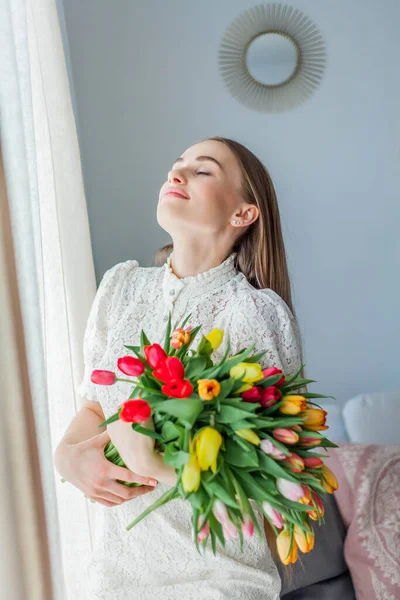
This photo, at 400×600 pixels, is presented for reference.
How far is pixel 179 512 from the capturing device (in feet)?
3.75

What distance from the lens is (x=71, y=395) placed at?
5.26 feet

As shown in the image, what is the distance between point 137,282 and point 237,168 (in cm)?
33

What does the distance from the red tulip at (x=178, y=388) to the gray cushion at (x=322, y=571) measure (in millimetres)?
1107

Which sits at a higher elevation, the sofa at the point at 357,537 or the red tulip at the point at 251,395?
the red tulip at the point at 251,395

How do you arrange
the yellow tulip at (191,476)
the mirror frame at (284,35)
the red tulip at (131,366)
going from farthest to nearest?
the mirror frame at (284,35)
the red tulip at (131,366)
the yellow tulip at (191,476)

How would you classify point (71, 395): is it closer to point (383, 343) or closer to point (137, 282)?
point (137, 282)

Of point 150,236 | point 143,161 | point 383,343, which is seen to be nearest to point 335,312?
point 383,343

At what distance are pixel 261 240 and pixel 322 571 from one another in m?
1.06

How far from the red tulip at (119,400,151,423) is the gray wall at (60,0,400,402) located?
5.04ft

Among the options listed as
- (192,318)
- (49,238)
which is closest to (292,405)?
(192,318)

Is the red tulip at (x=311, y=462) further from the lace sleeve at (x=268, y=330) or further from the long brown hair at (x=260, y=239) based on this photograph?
the long brown hair at (x=260, y=239)

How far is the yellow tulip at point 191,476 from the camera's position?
2.71 ft

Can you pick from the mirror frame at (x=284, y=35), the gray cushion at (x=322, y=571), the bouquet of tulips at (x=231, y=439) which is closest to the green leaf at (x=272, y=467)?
the bouquet of tulips at (x=231, y=439)

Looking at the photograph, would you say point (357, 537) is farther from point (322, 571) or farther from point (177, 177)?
point (177, 177)
